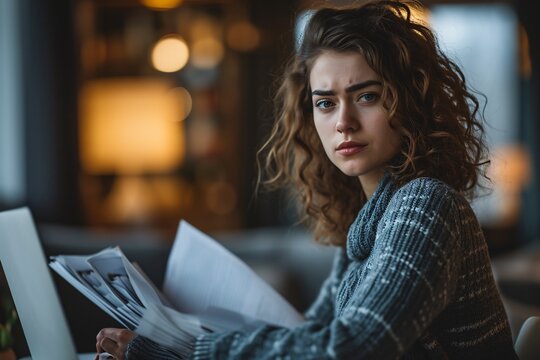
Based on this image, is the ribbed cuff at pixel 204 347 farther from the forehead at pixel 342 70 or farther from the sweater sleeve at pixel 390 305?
the forehead at pixel 342 70

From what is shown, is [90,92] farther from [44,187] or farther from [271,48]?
[271,48]

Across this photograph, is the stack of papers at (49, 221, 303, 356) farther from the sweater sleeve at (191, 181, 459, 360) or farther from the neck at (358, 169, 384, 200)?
the neck at (358, 169, 384, 200)

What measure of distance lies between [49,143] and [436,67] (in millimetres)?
3480

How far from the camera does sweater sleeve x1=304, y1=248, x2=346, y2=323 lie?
146 cm

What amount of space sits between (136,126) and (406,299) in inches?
175

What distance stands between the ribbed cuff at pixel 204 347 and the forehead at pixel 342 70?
443mm

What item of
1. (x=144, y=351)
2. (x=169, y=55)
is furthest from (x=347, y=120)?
(x=169, y=55)

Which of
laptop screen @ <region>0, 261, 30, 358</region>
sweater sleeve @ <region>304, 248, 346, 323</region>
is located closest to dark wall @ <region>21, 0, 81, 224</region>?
sweater sleeve @ <region>304, 248, 346, 323</region>

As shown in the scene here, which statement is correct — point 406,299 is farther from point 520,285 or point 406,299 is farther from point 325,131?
point 520,285

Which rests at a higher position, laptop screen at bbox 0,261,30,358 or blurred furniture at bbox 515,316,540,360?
laptop screen at bbox 0,261,30,358

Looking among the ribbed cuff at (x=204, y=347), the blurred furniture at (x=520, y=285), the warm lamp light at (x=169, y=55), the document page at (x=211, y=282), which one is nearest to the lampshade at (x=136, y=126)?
the warm lamp light at (x=169, y=55)

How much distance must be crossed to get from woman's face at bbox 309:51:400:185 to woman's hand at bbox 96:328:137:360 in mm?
425

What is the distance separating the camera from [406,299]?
865 millimetres

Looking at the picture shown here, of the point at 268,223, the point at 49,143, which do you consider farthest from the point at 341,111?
the point at 268,223
